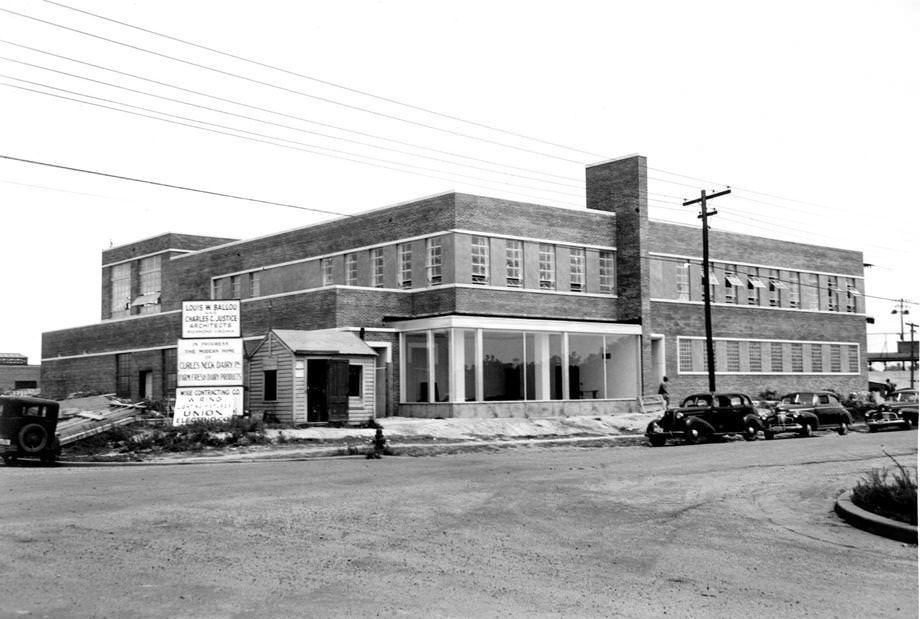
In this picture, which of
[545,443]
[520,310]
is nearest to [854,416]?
[520,310]

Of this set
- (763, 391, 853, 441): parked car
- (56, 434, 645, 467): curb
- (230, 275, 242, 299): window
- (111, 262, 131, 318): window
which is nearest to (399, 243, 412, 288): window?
(56, 434, 645, 467): curb

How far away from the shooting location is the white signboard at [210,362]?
98.2 ft

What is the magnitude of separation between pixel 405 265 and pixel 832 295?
92.2ft

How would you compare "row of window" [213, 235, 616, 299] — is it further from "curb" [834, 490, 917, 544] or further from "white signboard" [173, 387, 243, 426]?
"curb" [834, 490, 917, 544]

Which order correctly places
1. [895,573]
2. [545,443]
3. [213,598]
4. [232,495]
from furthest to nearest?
[545,443] < [232,495] < [895,573] < [213,598]

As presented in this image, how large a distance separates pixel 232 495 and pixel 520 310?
91.0ft

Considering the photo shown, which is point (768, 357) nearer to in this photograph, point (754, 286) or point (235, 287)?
point (754, 286)

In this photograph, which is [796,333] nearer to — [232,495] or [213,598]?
[232,495]

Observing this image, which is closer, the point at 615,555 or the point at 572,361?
the point at 615,555

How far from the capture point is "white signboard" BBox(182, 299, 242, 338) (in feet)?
99.1

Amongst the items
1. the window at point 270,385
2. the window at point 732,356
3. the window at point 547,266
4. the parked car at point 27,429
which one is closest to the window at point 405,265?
the window at point 547,266

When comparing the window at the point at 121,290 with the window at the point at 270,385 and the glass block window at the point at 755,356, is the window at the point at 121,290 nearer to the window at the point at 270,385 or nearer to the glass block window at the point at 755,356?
the window at the point at 270,385

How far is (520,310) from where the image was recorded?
42.1 m

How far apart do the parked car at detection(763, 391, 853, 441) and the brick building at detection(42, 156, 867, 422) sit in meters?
9.59
